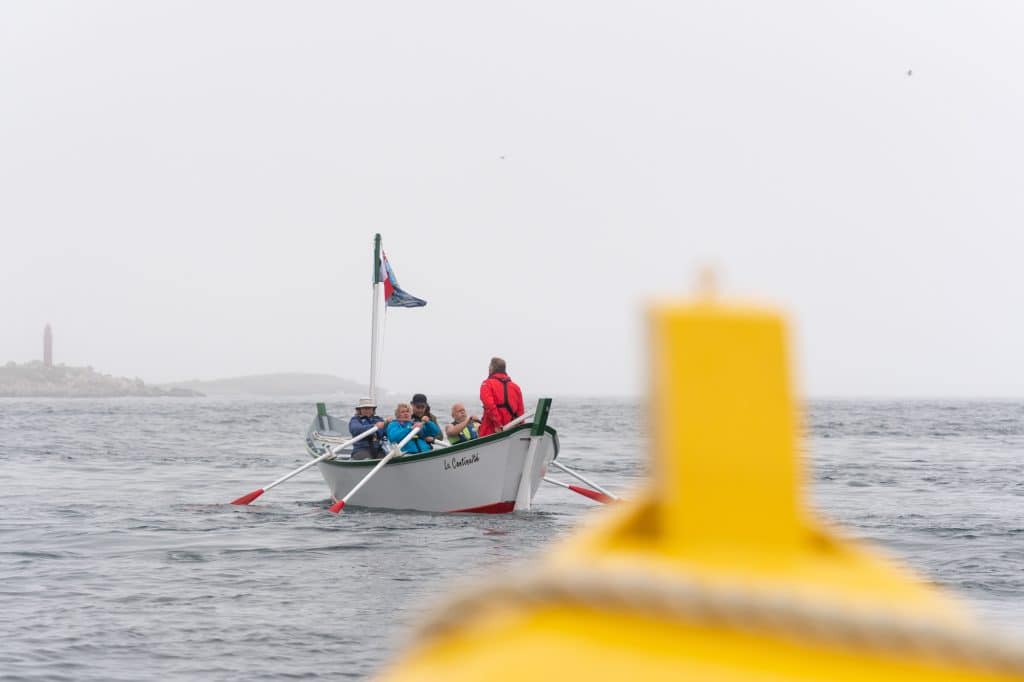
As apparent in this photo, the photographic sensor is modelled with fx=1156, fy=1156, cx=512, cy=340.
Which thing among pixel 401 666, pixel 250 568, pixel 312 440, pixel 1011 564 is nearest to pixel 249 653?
pixel 250 568

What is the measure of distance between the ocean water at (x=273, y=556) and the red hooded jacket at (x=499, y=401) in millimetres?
1364

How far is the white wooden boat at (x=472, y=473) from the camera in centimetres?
1589

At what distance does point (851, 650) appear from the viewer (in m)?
1.23

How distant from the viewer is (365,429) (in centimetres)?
1881

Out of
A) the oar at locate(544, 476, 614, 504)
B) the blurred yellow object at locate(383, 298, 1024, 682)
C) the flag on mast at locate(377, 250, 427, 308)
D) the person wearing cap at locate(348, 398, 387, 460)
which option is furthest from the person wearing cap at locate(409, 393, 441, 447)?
the blurred yellow object at locate(383, 298, 1024, 682)

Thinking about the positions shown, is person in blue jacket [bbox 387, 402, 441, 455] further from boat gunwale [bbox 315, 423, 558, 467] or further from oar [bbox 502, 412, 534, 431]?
oar [bbox 502, 412, 534, 431]

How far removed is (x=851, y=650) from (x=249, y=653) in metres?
8.28

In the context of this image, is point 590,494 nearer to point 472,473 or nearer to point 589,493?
point 589,493

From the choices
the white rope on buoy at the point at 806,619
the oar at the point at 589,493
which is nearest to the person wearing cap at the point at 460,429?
the oar at the point at 589,493

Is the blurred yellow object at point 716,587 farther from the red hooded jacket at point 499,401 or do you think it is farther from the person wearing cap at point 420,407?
the person wearing cap at point 420,407

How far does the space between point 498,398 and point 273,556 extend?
4021 mm

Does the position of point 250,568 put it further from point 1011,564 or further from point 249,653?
point 1011,564

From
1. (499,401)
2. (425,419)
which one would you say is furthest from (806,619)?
(425,419)

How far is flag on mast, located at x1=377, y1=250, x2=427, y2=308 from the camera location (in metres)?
23.6
